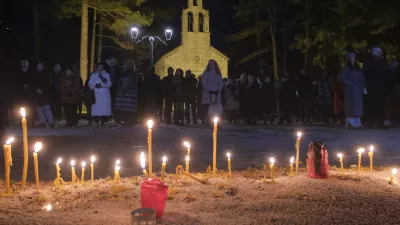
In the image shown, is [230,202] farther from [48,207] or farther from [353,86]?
[353,86]

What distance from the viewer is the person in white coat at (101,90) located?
556 inches

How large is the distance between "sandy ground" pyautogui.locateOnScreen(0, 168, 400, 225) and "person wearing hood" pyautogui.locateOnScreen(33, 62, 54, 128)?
8936 mm

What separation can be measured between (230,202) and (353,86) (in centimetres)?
1006

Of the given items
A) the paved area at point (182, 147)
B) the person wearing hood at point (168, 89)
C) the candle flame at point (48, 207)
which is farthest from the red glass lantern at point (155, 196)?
the person wearing hood at point (168, 89)

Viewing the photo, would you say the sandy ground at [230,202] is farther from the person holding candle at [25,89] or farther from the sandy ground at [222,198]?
the person holding candle at [25,89]

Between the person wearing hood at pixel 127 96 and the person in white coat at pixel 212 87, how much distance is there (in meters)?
1.78

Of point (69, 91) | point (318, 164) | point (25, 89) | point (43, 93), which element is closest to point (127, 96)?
point (69, 91)

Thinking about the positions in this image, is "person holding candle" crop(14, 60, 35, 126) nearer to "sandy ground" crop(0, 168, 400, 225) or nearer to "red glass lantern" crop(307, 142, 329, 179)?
"sandy ground" crop(0, 168, 400, 225)

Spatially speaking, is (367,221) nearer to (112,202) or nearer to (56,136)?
(112,202)

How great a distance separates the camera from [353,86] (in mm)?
13906

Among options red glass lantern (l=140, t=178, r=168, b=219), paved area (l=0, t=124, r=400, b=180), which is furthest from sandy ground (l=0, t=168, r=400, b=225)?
paved area (l=0, t=124, r=400, b=180)

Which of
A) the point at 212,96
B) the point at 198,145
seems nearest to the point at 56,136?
the point at 198,145

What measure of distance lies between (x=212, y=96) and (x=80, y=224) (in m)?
10.8

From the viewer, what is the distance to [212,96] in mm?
14477
